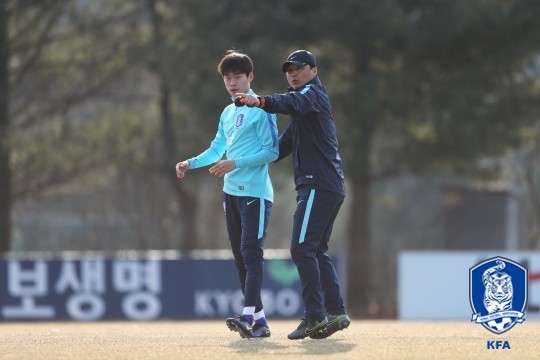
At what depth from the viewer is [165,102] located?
28109mm

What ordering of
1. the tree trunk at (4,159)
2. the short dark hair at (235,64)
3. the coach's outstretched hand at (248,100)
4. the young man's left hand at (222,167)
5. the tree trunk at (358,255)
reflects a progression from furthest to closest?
the tree trunk at (358,255) < the tree trunk at (4,159) < the short dark hair at (235,64) < the young man's left hand at (222,167) < the coach's outstretched hand at (248,100)

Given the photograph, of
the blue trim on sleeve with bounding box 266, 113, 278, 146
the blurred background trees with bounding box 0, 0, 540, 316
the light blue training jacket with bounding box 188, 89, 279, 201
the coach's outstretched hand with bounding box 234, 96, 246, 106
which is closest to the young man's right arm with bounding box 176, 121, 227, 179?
the light blue training jacket with bounding box 188, 89, 279, 201

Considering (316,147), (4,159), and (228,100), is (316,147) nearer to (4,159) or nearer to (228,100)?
(228,100)

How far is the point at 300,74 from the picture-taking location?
7586 mm

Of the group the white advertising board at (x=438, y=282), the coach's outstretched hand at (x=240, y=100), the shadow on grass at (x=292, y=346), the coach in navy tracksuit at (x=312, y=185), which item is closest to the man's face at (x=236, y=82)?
the coach in navy tracksuit at (x=312, y=185)

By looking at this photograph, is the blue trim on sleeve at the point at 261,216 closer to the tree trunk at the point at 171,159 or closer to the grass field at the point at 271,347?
the grass field at the point at 271,347

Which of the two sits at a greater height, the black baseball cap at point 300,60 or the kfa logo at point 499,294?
the black baseball cap at point 300,60

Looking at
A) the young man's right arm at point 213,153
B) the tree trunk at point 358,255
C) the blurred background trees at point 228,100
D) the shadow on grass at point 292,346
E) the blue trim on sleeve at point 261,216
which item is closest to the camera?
the shadow on grass at point 292,346

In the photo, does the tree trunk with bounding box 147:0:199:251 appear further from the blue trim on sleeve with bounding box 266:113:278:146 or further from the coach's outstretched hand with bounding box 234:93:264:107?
the coach's outstretched hand with bounding box 234:93:264:107

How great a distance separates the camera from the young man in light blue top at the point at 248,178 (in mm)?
7785

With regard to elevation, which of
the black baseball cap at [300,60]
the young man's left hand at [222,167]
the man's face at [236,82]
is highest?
the black baseball cap at [300,60]

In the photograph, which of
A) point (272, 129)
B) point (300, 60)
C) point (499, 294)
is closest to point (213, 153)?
point (272, 129)

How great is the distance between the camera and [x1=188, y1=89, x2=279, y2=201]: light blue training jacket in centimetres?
783

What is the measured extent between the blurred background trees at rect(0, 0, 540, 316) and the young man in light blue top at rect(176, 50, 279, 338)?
1459cm
